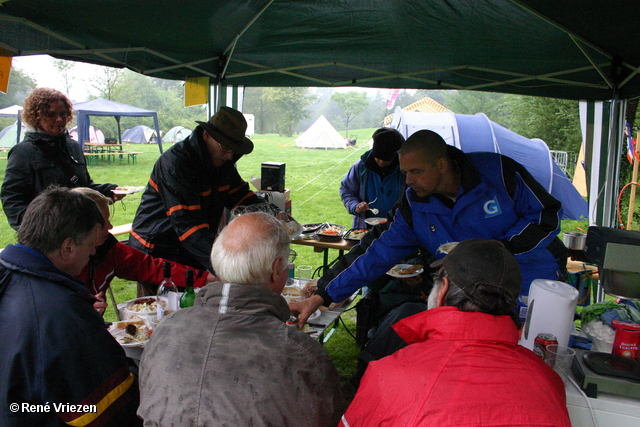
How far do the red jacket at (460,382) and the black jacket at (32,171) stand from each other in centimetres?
342

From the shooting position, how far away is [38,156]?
365 cm

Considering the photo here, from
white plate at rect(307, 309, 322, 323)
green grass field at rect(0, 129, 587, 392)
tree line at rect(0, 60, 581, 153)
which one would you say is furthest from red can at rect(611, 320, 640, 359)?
tree line at rect(0, 60, 581, 153)

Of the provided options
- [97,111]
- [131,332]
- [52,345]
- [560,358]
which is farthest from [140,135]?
[560,358]

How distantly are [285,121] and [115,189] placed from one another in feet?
123

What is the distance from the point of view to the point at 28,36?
3.29 meters

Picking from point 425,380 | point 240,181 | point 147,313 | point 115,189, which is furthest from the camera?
point 115,189

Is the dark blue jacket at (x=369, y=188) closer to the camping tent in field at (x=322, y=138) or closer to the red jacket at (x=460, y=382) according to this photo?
the red jacket at (x=460, y=382)

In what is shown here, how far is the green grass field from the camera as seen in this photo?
Result: 4988 millimetres

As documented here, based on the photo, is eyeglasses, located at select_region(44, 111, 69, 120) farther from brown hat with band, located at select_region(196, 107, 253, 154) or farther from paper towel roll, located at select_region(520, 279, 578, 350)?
paper towel roll, located at select_region(520, 279, 578, 350)

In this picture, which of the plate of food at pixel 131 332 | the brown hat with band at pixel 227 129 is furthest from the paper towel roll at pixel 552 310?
the brown hat with band at pixel 227 129

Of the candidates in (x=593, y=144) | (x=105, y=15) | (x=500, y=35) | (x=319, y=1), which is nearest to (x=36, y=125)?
(x=105, y=15)

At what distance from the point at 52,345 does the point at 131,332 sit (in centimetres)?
71

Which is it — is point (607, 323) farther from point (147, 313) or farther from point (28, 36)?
point (28, 36)

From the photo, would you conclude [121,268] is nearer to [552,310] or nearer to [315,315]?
[315,315]
